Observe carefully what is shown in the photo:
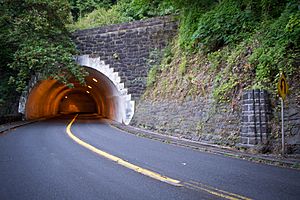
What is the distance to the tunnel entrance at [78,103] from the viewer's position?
48.9 m

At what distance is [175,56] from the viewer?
15789 millimetres

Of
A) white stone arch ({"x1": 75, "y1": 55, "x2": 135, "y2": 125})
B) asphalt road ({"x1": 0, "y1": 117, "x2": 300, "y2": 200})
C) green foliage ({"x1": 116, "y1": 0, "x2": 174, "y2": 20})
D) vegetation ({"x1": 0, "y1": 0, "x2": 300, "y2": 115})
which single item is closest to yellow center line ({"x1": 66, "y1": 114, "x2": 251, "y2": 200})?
asphalt road ({"x1": 0, "y1": 117, "x2": 300, "y2": 200})

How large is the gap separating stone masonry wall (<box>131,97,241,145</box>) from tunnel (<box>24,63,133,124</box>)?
3521 mm

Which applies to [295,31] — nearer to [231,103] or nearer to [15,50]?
[231,103]

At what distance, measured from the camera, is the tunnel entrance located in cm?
4894

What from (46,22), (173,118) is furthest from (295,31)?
(46,22)

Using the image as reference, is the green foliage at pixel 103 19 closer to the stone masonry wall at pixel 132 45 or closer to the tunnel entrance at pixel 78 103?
the stone masonry wall at pixel 132 45

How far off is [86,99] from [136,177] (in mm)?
47383

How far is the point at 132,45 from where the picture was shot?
18.1 meters

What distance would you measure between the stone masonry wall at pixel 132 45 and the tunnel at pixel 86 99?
96 cm

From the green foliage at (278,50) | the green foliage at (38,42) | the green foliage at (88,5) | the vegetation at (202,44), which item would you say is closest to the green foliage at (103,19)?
the green foliage at (88,5)

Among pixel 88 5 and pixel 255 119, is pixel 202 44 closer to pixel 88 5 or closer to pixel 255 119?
pixel 255 119

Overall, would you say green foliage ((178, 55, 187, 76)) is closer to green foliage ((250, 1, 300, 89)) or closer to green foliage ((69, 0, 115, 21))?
green foliage ((250, 1, 300, 89))

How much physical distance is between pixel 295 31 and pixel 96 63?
12.7 m
